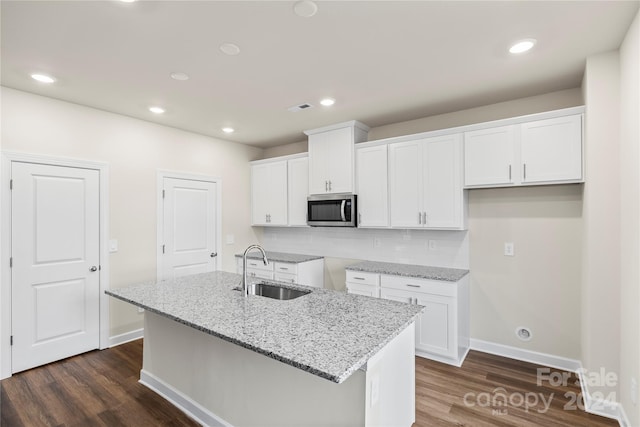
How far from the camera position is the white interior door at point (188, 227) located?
4.05m

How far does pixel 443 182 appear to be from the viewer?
327cm

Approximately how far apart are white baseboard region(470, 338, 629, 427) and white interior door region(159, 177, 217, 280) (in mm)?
3575

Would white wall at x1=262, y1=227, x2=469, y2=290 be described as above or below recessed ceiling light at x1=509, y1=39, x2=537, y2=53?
below

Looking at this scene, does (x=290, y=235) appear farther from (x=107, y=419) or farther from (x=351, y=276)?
(x=107, y=419)

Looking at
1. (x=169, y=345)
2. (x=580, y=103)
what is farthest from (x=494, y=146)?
(x=169, y=345)

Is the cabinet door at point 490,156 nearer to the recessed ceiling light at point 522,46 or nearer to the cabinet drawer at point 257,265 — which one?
the recessed ceiling light at point 522,46

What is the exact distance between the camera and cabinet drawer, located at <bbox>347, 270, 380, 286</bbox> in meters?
3.46

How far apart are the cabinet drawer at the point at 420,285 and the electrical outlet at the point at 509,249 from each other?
2.32ft

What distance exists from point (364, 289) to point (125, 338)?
2819mm

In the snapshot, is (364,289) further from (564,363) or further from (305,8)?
(305,8)

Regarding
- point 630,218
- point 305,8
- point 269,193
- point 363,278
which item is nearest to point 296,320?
point 305,8

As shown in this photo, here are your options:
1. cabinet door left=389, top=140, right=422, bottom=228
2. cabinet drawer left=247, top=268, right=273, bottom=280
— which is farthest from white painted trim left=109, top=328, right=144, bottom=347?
cabinet door left=389, top=140, right=422, bottom=228

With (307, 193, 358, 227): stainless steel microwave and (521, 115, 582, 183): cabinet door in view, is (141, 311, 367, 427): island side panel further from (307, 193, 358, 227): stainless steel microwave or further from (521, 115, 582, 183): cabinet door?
(521, 115, 582, 183): cabinet door

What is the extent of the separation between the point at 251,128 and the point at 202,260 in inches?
77.3
